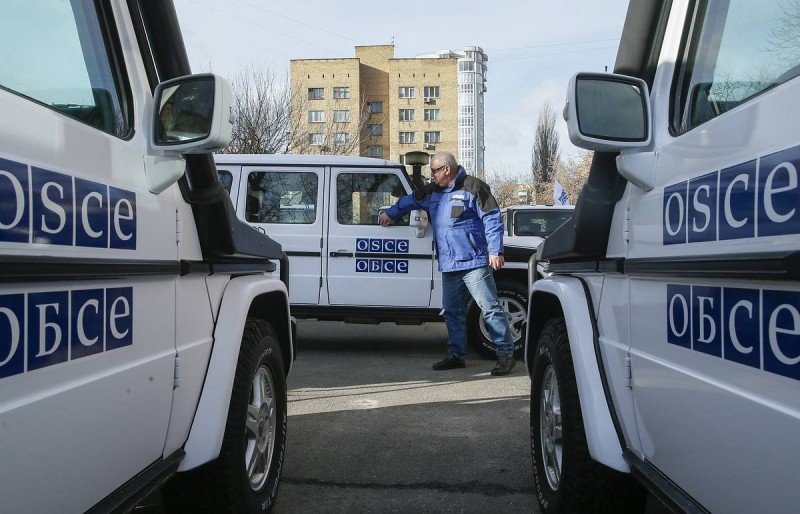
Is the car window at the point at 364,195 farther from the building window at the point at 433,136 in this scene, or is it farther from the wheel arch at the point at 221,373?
the building window at the point at 433,136

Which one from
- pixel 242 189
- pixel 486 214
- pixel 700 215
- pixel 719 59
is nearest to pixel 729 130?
pixel 700 215

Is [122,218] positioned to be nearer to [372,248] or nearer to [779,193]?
[779,193]

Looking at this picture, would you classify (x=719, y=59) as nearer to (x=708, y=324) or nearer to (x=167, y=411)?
(x=708, y=324)

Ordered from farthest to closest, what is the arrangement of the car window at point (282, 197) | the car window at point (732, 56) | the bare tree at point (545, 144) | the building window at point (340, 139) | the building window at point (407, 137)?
1. the building window at point (407, 137)
2. the bare tree at point (545, 144)
3. the building window at point (340, 139)
4. the car window at point (282, 197)
5. the car window at point (732, 56)

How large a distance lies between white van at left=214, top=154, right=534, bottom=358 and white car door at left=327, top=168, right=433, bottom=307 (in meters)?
0.01

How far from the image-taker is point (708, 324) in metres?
1.75

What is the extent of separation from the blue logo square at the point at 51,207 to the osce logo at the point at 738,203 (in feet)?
5.10

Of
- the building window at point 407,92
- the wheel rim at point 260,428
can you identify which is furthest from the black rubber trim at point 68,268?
the building window at point 407,92

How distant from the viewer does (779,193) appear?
1432 mm

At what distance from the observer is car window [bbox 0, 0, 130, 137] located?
164 cm

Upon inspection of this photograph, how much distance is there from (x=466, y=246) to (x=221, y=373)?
406 centimetres

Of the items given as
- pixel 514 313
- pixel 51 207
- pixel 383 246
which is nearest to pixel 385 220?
pixel 383 246

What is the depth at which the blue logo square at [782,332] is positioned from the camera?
54.0 inches

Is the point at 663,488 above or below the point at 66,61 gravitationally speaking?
below
